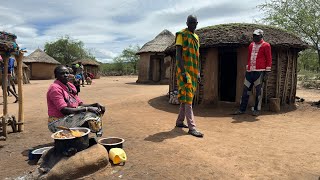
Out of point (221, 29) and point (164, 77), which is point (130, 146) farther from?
point (164, 77)

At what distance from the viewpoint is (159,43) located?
1944cm

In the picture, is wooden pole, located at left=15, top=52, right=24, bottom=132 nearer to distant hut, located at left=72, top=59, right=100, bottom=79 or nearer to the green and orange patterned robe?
the green and orange patterned robe

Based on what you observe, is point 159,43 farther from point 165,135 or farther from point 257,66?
point 165,135

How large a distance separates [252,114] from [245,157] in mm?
3325

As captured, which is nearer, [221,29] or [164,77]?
[221,29]

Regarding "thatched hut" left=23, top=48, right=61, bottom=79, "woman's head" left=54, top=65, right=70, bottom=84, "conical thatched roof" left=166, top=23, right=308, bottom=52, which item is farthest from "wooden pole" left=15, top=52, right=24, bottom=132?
"thatched hut" left=23, top=48, right=61, bottom=79

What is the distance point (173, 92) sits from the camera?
29.2ft

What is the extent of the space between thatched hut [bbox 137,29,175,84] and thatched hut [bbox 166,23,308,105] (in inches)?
402

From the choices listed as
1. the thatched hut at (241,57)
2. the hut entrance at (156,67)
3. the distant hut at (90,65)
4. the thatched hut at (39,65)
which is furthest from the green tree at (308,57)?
the thatched hut at (39,65)

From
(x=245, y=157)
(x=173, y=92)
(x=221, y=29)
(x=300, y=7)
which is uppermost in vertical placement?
(x=300, y=7)

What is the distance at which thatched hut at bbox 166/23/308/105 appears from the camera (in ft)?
25.6

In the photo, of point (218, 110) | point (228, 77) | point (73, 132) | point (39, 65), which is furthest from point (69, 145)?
point (39, 65)

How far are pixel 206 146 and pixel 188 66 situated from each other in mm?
1484

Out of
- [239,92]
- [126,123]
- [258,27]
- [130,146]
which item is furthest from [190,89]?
[258,27]
